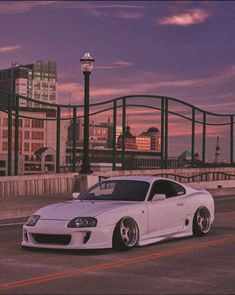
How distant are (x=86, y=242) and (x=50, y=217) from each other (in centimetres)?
78

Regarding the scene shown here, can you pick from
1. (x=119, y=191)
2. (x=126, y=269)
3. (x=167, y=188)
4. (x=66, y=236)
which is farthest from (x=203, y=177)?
(x=126, y=269)

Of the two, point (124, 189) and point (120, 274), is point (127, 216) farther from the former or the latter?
point (120, 274)

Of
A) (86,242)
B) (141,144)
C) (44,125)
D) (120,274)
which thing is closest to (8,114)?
(44,125)

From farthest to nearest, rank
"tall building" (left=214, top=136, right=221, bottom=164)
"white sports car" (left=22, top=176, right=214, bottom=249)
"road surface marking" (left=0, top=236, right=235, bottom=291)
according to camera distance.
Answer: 1. "tall building" (left=214, top=136, right=221, bottom=164)
2. "white sports car" (left=22, top=176, right=214, bottom=249)
3. "road surface marking" (left=0, top=236, right=235, bottom=291)

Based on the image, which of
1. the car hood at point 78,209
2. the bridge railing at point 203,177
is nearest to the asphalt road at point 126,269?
the car hood at point 78,209

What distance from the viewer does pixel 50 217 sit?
455 inches

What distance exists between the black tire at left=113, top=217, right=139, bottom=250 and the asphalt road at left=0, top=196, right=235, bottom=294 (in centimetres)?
16

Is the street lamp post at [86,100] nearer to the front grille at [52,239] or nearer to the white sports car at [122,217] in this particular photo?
the white sports car at [122,217]

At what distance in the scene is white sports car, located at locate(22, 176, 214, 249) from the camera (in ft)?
37.1

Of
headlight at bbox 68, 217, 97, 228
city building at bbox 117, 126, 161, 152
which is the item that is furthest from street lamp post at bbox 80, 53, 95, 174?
headlight at bbox 68, 217, 97, 228

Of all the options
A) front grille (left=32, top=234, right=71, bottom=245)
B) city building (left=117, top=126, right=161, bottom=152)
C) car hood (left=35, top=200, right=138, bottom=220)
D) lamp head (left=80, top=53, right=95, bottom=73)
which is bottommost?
front grille (left=32, top=234, right=71, bottom=245)

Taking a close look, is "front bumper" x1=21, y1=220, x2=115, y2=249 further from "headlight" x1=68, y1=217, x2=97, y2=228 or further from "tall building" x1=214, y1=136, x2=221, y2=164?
"tall building" x1=214, y1=136, x2=221, y2=164

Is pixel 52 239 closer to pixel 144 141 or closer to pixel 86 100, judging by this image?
pixel 86 100

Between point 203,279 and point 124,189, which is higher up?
point 124,189
